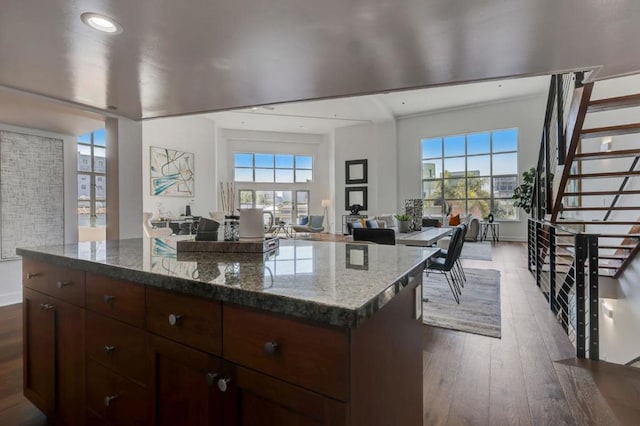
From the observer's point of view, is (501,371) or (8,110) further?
(8,110)

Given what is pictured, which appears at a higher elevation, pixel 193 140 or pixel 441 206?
pixel 193 140

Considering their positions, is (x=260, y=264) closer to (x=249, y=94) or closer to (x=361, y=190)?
(x=249, y=94)

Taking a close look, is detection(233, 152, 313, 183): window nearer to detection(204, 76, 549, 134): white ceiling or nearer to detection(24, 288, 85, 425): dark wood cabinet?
detection(204, 76, 549, 134): white ceiling

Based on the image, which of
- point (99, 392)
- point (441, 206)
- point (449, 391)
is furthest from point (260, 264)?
point (441, 206)

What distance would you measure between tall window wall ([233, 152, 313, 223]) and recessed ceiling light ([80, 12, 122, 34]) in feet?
32.9

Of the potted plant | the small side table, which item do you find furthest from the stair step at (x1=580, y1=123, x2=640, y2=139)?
the small side table

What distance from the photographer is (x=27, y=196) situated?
3709 mm

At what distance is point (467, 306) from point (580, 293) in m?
1.14

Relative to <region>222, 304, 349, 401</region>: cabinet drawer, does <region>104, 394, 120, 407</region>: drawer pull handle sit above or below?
below

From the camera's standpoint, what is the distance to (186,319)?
37.8 inches

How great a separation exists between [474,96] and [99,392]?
32.7 ft

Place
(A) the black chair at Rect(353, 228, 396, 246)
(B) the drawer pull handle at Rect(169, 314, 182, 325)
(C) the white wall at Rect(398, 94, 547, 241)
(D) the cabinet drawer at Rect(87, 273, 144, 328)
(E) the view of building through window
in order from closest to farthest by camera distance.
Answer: (B) the drawer pull handle at Rect(169, 314, 182, 325)
(D) the cabinet drawer at Rect(87, 273, 144, 328)
(A) the black chair at Rect(353, 228, 396, 246)
(E) the view of building through window
(C) the white wall at Rect(398, 94, 547, 241)

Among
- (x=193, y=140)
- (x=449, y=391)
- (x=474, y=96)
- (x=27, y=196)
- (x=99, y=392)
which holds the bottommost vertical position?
(x=449, y=391)

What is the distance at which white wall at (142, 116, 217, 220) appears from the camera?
27.2 ft
